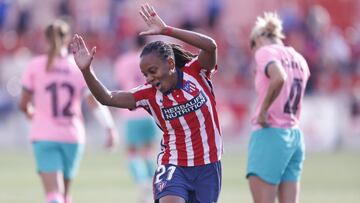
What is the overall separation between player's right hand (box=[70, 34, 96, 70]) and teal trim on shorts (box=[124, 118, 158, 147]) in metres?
7.45

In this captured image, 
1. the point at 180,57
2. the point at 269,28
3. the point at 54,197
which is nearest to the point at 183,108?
the point at 180,57

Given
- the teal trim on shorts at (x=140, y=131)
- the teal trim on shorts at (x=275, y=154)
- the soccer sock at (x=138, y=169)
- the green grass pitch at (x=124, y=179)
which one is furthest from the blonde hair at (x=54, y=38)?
the teal trim on shorts at (x=140, y=131)

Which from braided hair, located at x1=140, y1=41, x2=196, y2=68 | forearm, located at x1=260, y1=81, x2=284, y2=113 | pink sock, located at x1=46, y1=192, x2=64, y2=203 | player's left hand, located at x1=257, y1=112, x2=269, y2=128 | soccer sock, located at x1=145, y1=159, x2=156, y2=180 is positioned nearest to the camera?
braided hair, located at x1=140, y1=41, x2=196, y2=68

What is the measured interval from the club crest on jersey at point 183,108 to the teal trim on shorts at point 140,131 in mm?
7114

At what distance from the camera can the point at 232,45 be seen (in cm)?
2678

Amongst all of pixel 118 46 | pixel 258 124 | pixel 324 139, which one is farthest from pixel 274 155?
pixel 118 46

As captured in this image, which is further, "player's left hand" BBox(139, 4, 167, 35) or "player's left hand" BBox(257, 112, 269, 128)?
"player's left hand" BBox(257, 112, 269, 128)

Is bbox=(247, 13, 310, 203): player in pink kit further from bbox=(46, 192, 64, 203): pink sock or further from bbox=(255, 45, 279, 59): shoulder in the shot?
bbox=(46, 192, 64, 203): pink sock

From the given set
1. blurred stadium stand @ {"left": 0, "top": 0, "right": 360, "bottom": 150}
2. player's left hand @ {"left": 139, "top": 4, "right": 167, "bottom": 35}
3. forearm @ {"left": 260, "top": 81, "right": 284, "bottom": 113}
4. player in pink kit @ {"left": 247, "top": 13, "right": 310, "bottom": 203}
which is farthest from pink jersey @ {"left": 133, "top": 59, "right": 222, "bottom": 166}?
blurred stadium stand @ {"left": 0, "top": 0, "right": 360, "bottom": 150}

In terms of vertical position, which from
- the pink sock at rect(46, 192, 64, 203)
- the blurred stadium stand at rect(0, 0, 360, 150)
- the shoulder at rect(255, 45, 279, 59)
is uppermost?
the blurred stadium stand at rect(0, 0, 360, 150)

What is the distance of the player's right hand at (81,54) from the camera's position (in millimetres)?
8000

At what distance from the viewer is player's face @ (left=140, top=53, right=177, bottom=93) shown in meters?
8.05

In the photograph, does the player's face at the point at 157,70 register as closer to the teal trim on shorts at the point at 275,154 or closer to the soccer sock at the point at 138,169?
the teal trim on shorts at the point at 275,154

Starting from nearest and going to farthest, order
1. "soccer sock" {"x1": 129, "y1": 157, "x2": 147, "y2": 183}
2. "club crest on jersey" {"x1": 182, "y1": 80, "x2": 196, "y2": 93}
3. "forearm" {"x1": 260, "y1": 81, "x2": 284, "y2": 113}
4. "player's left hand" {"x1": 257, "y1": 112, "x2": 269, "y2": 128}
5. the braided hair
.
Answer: the braided hair → "club crest on jersey" {"x1": 182, "y1": 80, "x2": 196, "y2": 93} → "forearm" {"x1": 260, "y1": 81, "x2": 284, "y2": 113} → "player's left hand" {"x1": 257, "y1": 112, "x2": 269, "y2": 128} → "soccer sock" {"x1": 129, "y1": 157, "x2": 147, "y2": 183}
